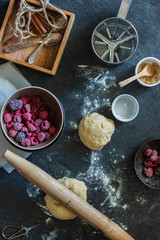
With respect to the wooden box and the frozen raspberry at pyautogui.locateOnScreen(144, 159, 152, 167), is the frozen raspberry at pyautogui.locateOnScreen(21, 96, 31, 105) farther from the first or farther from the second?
the frozen raspberry at pyautogui.locateOnScreen(144, 159, 152, 167)

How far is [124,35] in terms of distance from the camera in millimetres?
1427

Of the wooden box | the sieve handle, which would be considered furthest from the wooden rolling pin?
the sieve handle

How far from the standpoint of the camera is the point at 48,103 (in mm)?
1378

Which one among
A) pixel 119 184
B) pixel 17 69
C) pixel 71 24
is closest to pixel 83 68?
pixel 71 24

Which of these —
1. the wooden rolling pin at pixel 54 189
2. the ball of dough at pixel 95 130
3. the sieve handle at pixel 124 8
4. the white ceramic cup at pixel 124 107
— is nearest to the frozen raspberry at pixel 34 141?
the wooden rolling pin at pixel 54 189

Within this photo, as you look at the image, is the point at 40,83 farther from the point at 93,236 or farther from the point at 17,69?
the point at 93,236

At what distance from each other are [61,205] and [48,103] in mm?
483

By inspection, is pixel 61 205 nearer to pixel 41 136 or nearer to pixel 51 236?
pixel 51 236

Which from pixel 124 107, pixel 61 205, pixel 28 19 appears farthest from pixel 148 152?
pixel 28 19

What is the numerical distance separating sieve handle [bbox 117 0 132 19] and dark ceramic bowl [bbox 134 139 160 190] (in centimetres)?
62

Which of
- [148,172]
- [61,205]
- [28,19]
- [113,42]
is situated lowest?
[61,205]

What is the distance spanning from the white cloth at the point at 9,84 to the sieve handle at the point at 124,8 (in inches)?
22.0

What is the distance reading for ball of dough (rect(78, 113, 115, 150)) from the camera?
135cm

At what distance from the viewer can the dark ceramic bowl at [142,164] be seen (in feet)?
4.56
